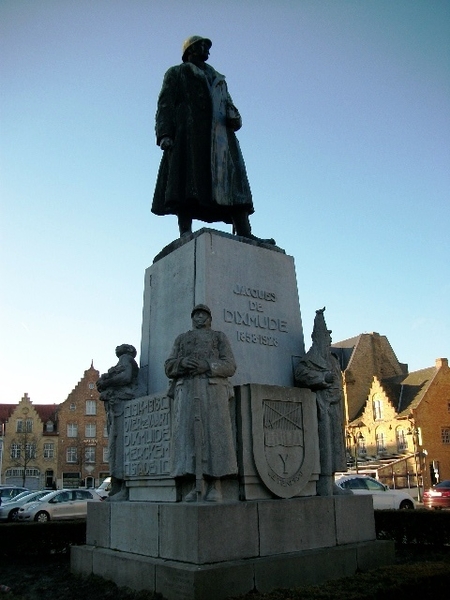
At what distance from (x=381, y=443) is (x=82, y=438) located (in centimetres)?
2989

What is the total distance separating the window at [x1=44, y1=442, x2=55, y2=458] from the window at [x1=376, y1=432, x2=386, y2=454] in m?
32.6

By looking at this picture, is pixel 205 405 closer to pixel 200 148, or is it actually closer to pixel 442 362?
pixel 200 148

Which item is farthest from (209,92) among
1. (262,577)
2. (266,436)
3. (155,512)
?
(262,577)

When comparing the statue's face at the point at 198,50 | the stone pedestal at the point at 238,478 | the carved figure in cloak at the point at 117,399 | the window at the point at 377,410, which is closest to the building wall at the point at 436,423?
the window at the point at 377,410

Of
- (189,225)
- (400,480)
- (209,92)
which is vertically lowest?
(400,480)

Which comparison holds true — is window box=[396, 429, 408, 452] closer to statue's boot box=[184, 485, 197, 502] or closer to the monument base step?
the monument base step

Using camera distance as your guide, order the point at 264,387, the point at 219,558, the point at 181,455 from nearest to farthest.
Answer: the point at 219,558 < the point at 181,455 < the point at 264,387

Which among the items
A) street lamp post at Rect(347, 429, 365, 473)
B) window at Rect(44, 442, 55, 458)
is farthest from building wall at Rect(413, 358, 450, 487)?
window at Rect(44, 442, 55, 458)

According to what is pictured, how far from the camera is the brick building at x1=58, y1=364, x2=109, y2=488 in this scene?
62.5m

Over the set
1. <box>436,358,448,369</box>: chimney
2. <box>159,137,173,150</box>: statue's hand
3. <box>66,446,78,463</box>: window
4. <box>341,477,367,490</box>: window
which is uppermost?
<box>436,358,448,369</box>: chimney

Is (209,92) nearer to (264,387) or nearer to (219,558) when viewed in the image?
(264,387)

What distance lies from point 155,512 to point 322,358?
8.90 ft

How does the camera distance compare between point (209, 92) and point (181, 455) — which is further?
point (209, 92)

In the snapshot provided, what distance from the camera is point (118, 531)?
728 cm
